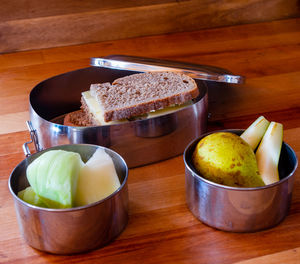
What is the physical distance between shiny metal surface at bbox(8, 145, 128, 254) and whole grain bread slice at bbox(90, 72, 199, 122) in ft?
0.67

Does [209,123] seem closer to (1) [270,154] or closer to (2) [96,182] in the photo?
(1) [270,154]

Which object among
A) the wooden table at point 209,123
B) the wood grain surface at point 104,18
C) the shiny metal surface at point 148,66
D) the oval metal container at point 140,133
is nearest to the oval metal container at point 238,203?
the wooden table at point 209,123

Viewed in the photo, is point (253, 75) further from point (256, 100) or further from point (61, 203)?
point (61, 203)

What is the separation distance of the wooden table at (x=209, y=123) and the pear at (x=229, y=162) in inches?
3.1

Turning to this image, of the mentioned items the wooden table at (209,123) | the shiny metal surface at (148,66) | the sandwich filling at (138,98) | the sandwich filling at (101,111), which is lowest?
the wooden table at (209,123)

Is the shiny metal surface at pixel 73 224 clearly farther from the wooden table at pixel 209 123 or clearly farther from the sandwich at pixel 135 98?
the sandwich at pixel 135 98

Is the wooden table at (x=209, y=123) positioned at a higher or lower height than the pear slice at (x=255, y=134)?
lower

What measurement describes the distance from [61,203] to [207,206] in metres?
0.21

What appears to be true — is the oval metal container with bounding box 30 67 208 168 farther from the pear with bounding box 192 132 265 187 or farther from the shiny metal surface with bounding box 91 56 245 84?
the pear with bounding box 192 132 265 187

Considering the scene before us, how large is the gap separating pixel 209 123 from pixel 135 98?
8.3 inches

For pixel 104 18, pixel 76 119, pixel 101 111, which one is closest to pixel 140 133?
pixel 101 111

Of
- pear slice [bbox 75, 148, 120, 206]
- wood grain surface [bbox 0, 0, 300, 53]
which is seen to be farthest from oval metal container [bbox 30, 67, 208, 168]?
wood grain surface [bbox 0, 0, 300, 53]

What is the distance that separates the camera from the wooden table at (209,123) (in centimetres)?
64

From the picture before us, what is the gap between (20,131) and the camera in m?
0.98
